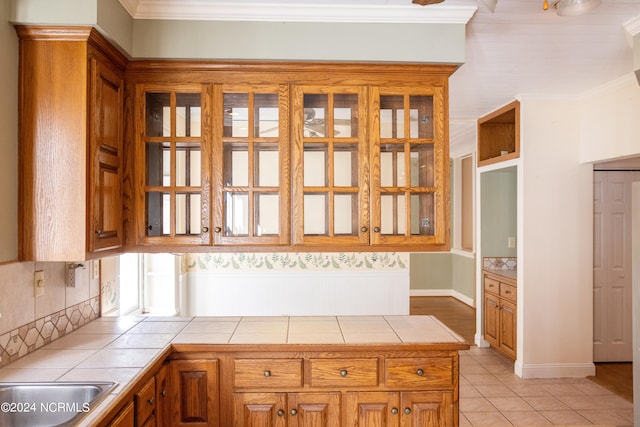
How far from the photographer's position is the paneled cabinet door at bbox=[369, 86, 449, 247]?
7.36 ft

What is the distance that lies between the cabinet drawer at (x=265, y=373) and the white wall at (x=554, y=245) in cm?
266

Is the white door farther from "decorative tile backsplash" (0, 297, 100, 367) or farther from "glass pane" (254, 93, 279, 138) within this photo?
"decorative tile backsplash" (0, 297, 100, 367)

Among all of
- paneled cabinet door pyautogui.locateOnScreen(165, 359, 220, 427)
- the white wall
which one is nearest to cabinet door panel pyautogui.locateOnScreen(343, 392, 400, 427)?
paneled cabinet door pyautogui.locateOnScreen(165, 359, 220, 427)

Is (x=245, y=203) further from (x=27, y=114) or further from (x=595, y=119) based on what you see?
(x=595, y=119)

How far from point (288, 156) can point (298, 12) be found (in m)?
0.75

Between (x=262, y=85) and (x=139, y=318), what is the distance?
5.12ft

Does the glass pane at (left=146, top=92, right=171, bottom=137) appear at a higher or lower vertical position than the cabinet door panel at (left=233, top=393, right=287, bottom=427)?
higher

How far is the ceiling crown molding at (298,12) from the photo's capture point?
2131 millimetres

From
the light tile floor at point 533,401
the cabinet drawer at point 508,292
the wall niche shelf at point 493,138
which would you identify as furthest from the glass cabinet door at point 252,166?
the wall niche shelf at point 493,138

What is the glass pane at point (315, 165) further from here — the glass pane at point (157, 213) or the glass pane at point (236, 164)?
the glass pane at point (157, 213)

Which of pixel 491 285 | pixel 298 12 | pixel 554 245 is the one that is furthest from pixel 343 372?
pixel 491 285

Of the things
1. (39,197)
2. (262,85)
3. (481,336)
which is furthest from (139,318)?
(481,336)

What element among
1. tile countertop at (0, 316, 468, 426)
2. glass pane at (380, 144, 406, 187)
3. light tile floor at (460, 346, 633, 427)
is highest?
glass pane at (380, 144, 406, 187)

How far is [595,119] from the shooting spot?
3.63 m
